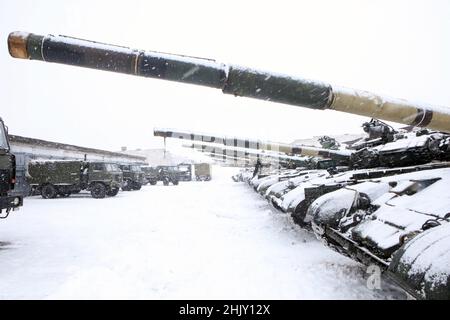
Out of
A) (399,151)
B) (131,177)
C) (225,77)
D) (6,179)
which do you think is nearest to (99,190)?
(131,177)

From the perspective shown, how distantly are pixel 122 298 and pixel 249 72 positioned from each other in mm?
Answer: 2578

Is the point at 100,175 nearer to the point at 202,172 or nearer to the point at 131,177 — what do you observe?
the point at 131,177

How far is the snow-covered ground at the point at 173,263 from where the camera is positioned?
389cm

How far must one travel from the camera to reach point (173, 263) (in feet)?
16.5

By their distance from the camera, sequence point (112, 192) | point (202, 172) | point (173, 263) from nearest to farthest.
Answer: point (173, 263)
point (112, 192)
point (202, 172)

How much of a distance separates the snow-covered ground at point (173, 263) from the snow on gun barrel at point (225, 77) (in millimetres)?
1949

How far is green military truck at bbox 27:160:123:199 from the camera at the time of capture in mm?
16484

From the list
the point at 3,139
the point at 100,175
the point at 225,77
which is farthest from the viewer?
the point at 100,175

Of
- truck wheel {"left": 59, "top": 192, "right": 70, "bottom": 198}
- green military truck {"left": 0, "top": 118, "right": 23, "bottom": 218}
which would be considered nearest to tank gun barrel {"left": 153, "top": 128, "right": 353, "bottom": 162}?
green military truck {"left": 0, "top": 118, "right": 23, "bottom": 218}

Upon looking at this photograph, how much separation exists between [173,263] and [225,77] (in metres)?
3.20

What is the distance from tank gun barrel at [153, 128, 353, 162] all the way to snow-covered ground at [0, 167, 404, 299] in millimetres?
1949

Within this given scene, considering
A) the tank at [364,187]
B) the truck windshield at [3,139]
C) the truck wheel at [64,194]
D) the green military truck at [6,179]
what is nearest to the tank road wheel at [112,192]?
the truck wheel at [64,194]
